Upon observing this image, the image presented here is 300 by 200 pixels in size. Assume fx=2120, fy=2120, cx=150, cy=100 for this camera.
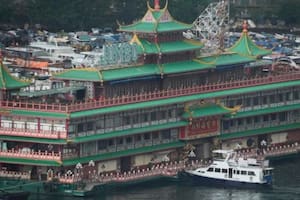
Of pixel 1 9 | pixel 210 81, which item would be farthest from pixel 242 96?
pixel 1 9

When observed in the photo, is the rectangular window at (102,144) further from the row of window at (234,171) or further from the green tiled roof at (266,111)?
the green tiled roof at (266,111)

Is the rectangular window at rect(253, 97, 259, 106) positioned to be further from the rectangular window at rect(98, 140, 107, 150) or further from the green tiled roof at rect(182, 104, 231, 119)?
the rectangular window at rect(98, 140, 107, 150)

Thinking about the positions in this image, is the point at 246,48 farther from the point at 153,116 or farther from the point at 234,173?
the point at 234,173

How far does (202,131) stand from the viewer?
116 metres

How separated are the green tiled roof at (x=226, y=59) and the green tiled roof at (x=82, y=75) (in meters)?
8.82

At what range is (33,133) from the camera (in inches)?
4279

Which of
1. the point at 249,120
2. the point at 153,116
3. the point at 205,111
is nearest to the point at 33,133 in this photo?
the point at 153,116

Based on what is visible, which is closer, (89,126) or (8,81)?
(89,126)

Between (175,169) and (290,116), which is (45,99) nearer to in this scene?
(175,169)

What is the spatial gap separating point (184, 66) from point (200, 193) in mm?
10484

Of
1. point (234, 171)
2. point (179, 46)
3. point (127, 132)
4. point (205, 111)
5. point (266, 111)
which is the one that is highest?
point (179, 46)

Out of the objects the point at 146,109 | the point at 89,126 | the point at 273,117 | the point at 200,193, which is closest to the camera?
the point at 200,193

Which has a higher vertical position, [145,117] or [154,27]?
[154,27]

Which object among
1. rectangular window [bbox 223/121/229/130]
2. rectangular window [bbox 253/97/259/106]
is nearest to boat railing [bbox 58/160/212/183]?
rectangular window [bbox 223/121/229/130]
